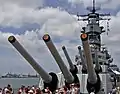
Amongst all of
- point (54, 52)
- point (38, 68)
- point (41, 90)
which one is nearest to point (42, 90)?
point (41, 90)

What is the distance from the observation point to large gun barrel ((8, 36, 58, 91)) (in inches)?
476

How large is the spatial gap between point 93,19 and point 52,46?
23.5 m

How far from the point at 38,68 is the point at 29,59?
2.87 feet

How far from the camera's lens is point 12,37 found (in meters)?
12.0

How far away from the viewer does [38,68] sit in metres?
13.8

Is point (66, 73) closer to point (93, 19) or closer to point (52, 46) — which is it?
point (52, 46)

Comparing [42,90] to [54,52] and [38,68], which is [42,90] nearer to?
[38,68]

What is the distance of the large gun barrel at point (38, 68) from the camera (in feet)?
39.6

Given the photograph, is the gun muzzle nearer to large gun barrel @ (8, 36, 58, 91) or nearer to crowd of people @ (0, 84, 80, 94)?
large gun barrel @ (8, 36, 58, 91)

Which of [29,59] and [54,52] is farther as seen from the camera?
[54,52]

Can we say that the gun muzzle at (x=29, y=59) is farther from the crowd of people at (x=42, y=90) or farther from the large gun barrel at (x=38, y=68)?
the crowd of people at (x=42, y=90)

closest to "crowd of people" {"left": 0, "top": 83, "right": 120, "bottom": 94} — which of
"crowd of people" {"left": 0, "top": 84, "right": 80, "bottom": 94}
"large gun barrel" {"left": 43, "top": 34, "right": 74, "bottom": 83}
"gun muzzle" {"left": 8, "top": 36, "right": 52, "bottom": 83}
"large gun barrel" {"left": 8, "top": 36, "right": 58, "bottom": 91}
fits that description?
"crowd of people" {"left": 0, "top": 84, "right": 80, "bottom": 94}

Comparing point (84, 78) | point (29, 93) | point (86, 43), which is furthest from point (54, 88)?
point (84, 78)

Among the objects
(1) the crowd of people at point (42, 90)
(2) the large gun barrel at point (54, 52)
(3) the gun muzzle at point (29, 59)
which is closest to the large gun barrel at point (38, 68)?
(3) the gun muzzle at point (29, 59)
